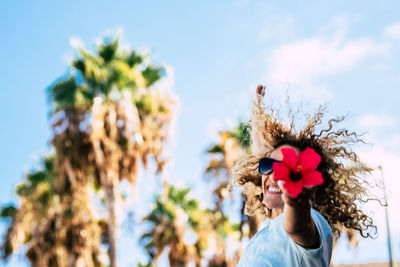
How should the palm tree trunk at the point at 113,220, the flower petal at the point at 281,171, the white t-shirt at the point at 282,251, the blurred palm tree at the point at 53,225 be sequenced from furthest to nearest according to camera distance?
the blurred palm tree at the point at 53,225 < the palm tree trunk at the point at 113,220 < the white t-shirt at the point at 282,251 < the flower petal at the point at 281,171

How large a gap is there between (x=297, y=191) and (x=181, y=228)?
63.5 feet

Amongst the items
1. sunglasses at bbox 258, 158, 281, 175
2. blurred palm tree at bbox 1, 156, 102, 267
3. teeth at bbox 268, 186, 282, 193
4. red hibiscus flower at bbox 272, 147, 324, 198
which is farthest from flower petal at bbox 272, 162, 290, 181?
blurred palm tree at bbox 1, 156, 102, 267

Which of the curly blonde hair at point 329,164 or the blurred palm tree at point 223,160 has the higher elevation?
the blurred palm tree at point 223,160

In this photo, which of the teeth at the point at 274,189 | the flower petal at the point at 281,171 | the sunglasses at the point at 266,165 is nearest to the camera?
the flower petal at the point at 281,171

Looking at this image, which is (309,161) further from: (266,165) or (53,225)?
(53,225)

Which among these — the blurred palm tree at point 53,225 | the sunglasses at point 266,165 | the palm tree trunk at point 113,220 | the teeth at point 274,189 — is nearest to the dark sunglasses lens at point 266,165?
the sunglasses at point 266,165

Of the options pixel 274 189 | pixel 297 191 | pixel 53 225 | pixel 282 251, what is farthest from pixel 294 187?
pixel 53 225

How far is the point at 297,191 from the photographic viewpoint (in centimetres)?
132

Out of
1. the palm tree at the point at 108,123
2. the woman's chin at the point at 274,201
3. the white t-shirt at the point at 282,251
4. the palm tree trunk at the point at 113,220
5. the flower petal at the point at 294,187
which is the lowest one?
the white t-shirt at the point at 282,251

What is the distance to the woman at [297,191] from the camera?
1.41m

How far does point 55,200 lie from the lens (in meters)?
20.1

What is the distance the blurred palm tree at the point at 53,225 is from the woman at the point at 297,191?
1362 cm

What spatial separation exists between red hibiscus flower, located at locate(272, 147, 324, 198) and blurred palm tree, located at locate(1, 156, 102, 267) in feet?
48.5

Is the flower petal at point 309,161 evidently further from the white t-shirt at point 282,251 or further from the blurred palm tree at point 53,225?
the blurred palm tree at point 53,225
